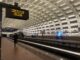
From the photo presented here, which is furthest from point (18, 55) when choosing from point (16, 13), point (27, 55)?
point (16, 13)

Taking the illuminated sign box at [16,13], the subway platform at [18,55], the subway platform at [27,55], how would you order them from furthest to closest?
1. the illuminated sign box at [16,13]
2. the subway platform at [18,55]
3. the subway platform at [27,55]

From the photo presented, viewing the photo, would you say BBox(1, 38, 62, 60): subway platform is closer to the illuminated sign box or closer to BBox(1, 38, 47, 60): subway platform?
BBox(1, 38, 47, 60): subway platform

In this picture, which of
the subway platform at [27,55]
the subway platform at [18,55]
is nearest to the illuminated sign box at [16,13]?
the subway platform at [18,55]

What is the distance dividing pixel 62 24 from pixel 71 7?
9.03m

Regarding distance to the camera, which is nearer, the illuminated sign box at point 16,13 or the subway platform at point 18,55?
the subway platform at point 18,55

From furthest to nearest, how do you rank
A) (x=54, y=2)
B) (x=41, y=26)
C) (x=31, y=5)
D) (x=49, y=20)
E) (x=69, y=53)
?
1. (x=41, y=26)
2. (x=49, y=20)
3. (x=31, y=5)
4. (x=54, y=2)
5. (x=69, y=53)

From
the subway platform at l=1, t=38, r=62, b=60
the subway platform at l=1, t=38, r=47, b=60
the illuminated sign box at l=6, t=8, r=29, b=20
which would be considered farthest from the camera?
the illuminated sign box at l=6, t=8, r=29, b=20

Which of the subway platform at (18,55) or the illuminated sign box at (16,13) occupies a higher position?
the illuminated sign box at (16,13)

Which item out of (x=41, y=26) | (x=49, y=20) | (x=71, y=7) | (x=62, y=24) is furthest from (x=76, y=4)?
(x=41, y=26)

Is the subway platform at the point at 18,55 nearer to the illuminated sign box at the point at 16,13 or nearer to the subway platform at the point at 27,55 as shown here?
the subway platform at the point at 27,55

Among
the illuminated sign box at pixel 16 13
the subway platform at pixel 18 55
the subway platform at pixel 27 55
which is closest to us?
the subway platform at pixel 27 55

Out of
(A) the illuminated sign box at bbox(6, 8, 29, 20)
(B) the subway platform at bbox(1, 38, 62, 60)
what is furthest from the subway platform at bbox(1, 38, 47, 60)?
(A) the illuminated sign box at bbox(6, 8, 29, 20)

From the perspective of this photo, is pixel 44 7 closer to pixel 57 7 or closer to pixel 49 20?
pixel 57 7

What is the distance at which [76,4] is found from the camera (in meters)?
26.8
